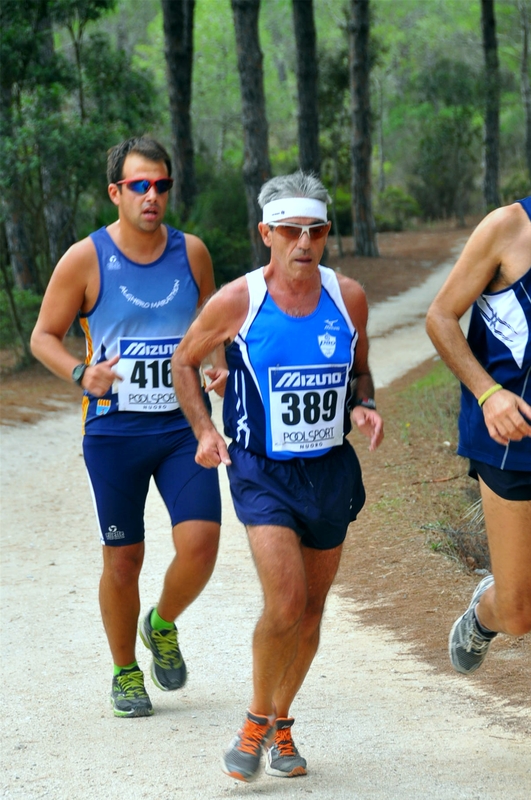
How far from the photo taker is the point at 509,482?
4043mm

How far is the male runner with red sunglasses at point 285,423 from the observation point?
3834mm

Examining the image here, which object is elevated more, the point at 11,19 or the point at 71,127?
the point at 11,19

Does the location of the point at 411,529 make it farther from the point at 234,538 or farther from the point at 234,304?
the point at 234,304

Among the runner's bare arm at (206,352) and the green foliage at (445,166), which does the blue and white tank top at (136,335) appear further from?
the green foliage at (445,166)

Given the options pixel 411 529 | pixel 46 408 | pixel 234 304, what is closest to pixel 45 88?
pixel 46 408

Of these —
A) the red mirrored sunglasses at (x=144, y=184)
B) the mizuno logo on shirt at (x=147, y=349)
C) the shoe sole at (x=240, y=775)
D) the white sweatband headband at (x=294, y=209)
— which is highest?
the red mirrored sunglasses at (x=144, y=184)

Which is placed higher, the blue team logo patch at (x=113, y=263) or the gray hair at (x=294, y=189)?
the gray hair at (x=294, y=189)

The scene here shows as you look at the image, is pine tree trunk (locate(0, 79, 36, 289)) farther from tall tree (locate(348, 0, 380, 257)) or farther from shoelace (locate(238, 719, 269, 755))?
tall tree (locate(348, 0, 380, 257))

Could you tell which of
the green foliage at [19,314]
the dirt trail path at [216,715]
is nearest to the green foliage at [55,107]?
the green foliage at [19,314]

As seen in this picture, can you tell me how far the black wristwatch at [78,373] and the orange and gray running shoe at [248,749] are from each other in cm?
149

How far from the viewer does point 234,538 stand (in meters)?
8.30

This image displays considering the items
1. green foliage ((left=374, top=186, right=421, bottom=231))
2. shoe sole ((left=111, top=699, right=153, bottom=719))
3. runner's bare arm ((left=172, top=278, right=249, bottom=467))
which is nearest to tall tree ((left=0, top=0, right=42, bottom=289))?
shoe sole ((left=111, top=699, right=153, bottom=719))

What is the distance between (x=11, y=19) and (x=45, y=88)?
1011mm

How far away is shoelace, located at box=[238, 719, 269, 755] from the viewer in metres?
3.85
